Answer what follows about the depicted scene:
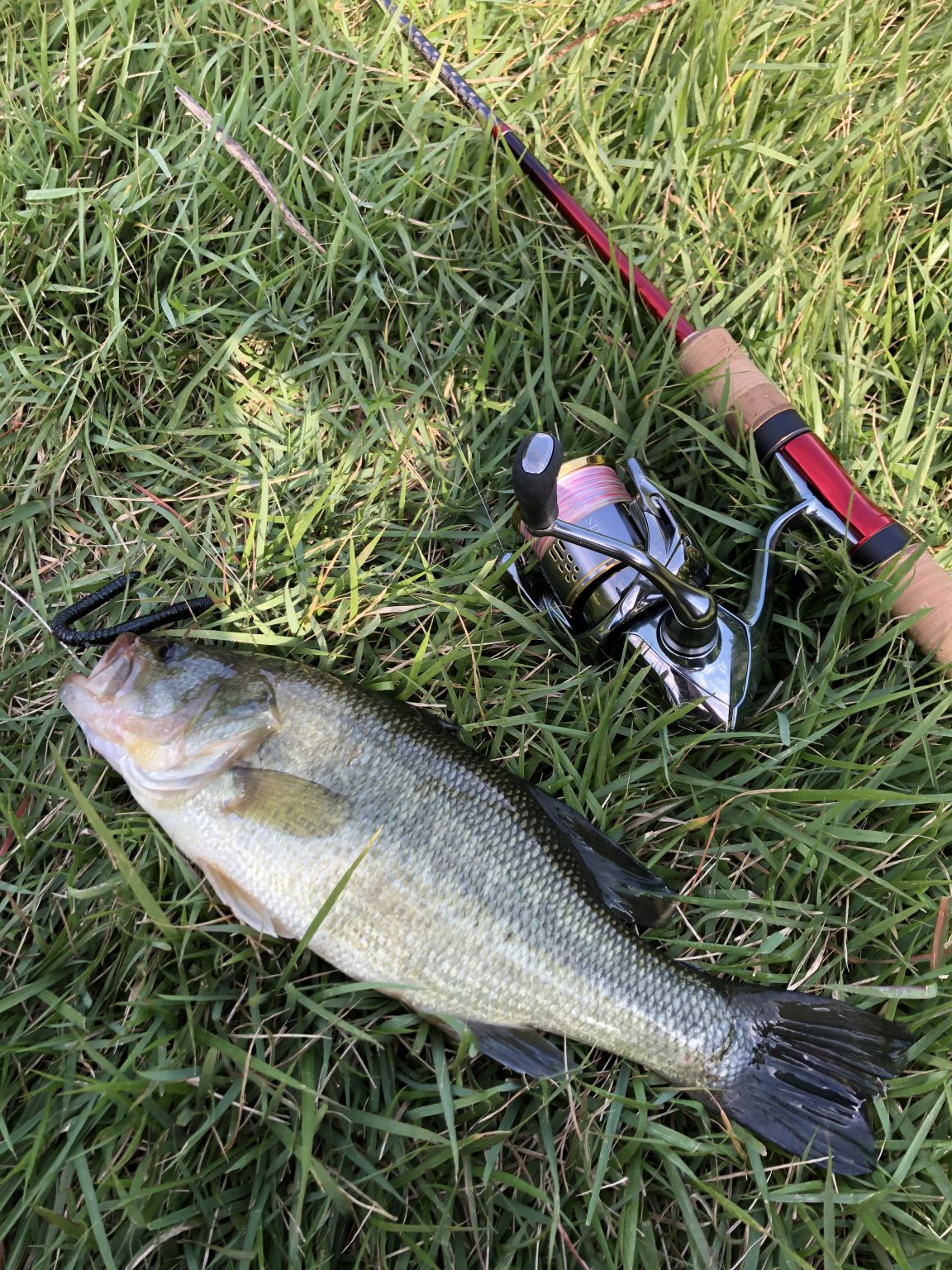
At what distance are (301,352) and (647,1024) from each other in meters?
2.43

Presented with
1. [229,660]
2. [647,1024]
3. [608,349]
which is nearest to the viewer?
[647,1024]

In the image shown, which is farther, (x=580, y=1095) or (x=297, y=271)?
(x=297, y=271)

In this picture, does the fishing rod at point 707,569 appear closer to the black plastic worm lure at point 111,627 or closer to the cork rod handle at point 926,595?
the cork rod handle at point 926,595

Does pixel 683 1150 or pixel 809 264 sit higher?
pixel 809 264

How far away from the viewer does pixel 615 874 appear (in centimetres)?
224

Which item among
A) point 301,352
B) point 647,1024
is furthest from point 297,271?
point 647,1024

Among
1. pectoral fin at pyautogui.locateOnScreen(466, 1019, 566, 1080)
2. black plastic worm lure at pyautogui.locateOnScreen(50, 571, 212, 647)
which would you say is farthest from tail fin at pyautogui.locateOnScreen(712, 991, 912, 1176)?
black plastic worm lure at pyautogui.locateOnScreen(50, 571, 212, 647)

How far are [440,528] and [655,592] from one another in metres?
0.80

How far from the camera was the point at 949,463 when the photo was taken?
8.96ft

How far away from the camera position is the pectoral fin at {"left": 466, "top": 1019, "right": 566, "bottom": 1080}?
203 centimetres

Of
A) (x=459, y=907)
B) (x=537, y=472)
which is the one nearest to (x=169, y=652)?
(x=459, y=907)

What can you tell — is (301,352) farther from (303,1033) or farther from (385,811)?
(303,1033)

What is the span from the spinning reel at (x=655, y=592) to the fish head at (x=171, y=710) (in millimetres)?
951

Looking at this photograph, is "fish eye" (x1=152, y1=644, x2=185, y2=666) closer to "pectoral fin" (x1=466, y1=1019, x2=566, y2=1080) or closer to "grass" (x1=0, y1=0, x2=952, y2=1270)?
"grass" (x1=0, y1=0, x2=952, y2=1270)
